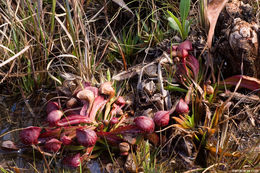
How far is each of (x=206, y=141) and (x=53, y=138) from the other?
37.4 inches

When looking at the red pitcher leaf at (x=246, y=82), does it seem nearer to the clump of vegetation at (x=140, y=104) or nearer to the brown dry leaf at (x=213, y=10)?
the clump of vegetation at (x=140, y=104)

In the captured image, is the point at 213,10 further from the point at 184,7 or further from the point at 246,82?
the point at 246,82

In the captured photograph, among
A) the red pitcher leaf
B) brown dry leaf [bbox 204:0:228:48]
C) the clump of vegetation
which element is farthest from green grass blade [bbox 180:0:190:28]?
the red pitcher leaf

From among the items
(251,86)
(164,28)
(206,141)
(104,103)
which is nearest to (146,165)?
(206,141)

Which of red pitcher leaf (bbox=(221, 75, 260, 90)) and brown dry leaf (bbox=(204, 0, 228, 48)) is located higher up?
brown dry leaf (bbox=(204, 0, 228, 48))

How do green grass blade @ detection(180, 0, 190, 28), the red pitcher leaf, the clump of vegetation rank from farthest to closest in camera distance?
green grass blade @ detection(180, 0, 190, 28)
the red pitcher leaf
the clump of vegetation

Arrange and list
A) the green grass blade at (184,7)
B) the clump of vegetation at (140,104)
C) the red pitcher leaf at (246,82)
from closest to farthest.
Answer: the clump of vegetation at (140,104)
the red pitcher leaf at (246,82)
the green grass blade at (184,7)

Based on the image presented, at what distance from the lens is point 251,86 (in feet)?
6.65

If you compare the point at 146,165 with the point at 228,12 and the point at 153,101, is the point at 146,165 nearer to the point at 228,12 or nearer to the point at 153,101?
the point at 153,101

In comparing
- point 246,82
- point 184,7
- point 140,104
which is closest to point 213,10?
point 184,7

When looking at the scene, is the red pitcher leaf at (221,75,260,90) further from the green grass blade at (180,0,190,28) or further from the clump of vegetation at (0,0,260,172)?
the green grass blade at (180,0,190,28)

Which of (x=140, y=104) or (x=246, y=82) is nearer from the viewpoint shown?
(x=246, y=82)

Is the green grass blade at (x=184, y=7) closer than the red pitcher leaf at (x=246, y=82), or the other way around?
the red pitcher leaf at (x=246, y=82)

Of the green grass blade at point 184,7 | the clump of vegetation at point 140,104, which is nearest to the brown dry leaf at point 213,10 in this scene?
the clump of vegetation at point 140,104
